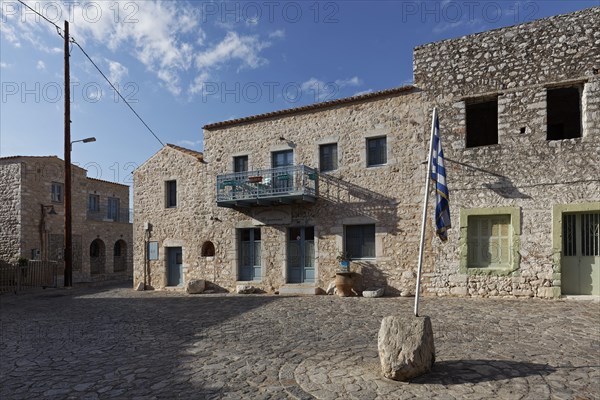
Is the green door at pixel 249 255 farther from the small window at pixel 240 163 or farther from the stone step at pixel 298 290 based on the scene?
the small window at pixel 240 163

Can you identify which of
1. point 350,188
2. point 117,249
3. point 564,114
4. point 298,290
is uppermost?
point 564,114

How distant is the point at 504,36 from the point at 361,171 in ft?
18.1

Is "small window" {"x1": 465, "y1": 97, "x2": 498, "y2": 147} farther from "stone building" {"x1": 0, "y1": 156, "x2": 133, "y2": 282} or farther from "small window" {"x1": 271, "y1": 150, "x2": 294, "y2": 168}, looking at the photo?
"stone building" {"x1": 0, "y1": 156, "x2": 133, "y2": 282}

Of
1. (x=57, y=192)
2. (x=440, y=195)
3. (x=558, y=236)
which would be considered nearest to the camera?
(x=440, y=195)

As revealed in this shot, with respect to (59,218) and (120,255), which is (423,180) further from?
(120,255)

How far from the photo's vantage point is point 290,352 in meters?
5.82

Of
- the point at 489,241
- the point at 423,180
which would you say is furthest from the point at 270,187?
the point at 489,241

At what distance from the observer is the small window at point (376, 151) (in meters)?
12.4

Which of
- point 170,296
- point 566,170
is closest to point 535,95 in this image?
point 566,170

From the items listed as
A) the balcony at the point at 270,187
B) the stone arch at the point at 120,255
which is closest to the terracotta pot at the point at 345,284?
the balcony at the point at 270,187

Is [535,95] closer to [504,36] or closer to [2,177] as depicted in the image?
[504,36]

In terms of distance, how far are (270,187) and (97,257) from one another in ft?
53.0

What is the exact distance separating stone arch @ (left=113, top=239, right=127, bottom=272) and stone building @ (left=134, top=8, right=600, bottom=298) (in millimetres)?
11000

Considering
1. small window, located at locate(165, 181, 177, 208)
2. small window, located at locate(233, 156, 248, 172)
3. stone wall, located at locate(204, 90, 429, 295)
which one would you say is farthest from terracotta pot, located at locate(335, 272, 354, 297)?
small window, located at locate(165, 181, 177, 208)
